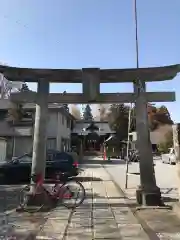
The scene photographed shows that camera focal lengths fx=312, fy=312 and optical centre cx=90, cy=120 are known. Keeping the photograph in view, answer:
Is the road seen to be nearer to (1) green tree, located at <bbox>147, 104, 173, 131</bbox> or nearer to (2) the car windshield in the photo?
(2) the car windshield

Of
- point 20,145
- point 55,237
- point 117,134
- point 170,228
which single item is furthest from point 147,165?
point 117,134

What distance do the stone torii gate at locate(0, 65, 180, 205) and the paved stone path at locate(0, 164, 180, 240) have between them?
59.5 inches

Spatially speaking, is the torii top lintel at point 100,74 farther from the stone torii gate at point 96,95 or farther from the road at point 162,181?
the road at point 162,181

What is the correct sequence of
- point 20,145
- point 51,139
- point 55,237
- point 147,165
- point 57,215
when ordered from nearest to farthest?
point 55,237 < point 57,215 < point 147,165 < point 20,145 < point 51,139

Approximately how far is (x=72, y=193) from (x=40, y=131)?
6.92 feet

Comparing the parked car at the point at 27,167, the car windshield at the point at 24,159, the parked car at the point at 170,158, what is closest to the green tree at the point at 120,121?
the parked car at the point at 170,158

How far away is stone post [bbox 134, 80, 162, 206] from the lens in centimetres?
914

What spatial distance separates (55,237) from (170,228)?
2.44 metres

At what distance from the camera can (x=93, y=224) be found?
23.1ft

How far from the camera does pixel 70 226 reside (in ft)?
22.4

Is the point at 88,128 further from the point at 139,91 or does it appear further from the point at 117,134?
the point at 139,91

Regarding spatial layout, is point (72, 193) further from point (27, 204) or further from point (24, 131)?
point (24, 131)

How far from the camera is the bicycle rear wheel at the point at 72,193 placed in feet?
30.2

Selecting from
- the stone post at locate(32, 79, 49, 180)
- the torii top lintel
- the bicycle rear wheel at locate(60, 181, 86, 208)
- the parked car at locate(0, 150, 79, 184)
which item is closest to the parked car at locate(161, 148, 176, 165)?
the parked car at locate(0, 150, 79, 184)
